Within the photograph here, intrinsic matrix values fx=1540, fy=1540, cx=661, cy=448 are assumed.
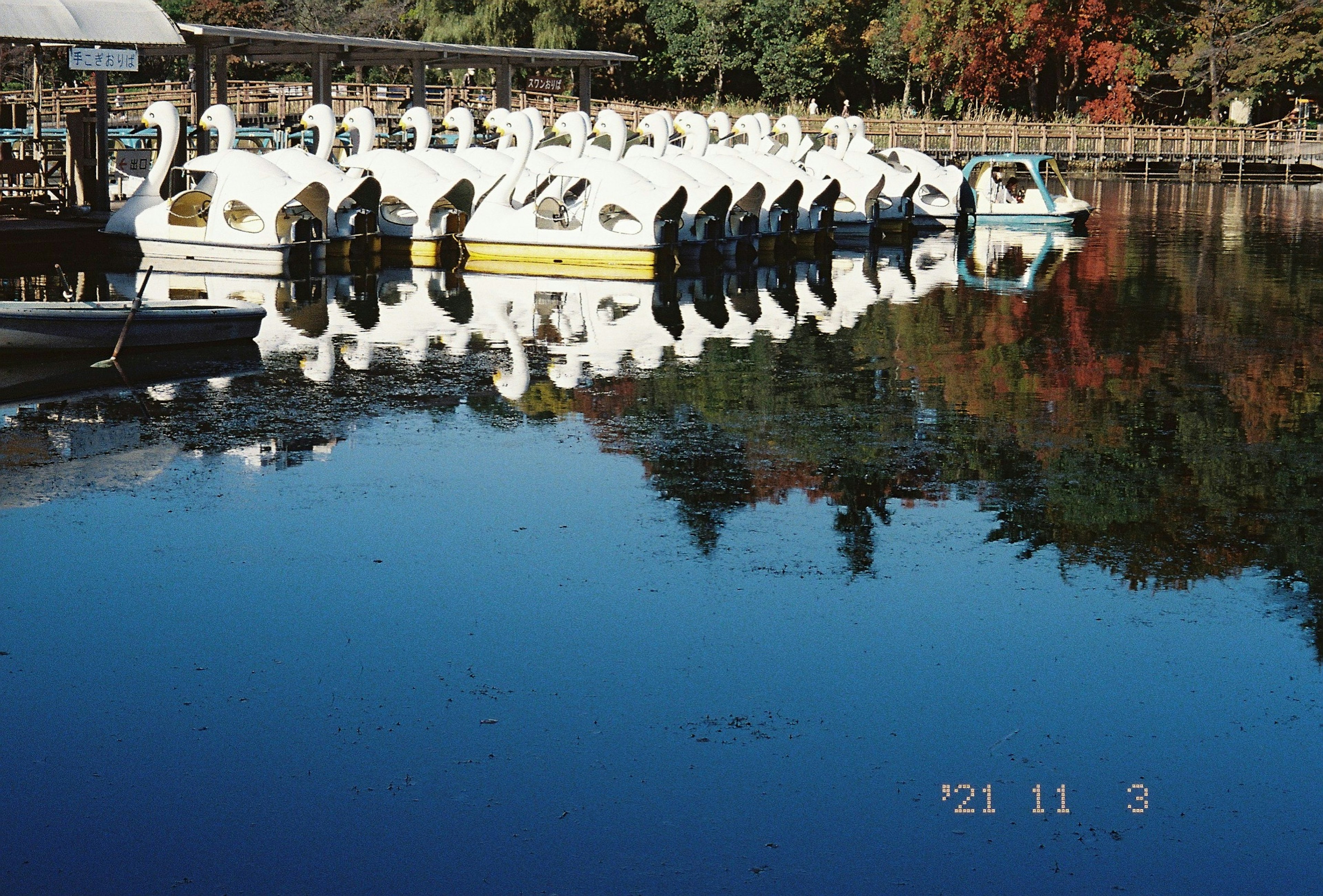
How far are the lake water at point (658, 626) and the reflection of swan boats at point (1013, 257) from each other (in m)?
7.17

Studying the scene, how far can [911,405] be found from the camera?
1240 centimetres

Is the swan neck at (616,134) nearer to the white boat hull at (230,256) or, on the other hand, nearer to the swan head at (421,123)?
the swan head at (421,123)

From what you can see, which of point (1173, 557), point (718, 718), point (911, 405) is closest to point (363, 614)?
point (718, 718)

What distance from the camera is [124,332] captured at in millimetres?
13375

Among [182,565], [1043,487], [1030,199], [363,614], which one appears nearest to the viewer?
[363,614]

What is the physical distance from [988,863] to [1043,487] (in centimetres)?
503

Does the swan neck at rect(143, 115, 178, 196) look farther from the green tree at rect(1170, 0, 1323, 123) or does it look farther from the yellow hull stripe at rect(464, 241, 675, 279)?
the green tree at rect(1170, 0, 1323, 123)

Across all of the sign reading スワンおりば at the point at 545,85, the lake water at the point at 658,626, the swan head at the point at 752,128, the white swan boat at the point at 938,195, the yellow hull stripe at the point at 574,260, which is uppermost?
the sign reading スワンおりば at the point at 545,85

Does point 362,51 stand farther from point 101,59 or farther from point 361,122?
point 101,59

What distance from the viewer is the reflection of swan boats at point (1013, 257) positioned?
21.7 meters

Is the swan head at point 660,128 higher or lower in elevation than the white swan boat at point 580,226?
higher

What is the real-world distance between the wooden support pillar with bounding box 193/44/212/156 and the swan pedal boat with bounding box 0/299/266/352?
11.6 m

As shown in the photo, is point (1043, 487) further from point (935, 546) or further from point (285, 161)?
point (285, 161)

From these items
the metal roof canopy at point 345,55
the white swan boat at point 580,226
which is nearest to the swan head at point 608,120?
the white swan boat at point 580,226
